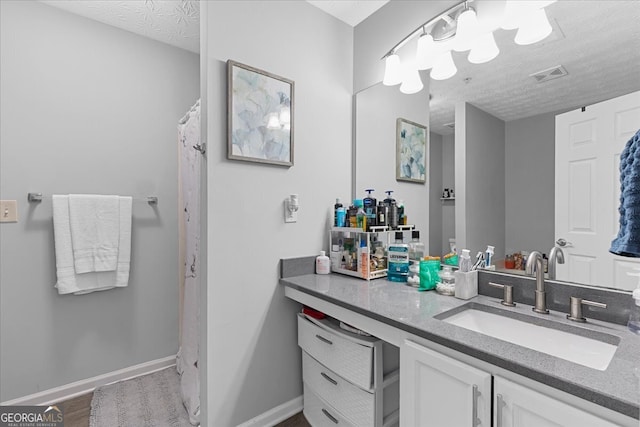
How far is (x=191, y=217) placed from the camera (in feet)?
6.27

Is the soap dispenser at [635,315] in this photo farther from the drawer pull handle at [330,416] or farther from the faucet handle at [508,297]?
the drawer pull handle at [330,416]

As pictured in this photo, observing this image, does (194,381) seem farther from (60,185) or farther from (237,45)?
(237,45)

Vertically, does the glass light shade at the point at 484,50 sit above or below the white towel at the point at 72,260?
above

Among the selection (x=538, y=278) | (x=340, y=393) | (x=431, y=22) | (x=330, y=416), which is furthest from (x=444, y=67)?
(x=330, y=416)

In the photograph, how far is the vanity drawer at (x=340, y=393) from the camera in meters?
1.23

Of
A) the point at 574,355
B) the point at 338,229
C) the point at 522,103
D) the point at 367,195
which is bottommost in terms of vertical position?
the point at 574,355

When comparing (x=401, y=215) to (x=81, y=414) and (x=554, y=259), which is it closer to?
(x=554, y=259)

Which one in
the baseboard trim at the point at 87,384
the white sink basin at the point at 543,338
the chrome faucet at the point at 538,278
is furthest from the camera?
the baseboard trim at the point at 87,384

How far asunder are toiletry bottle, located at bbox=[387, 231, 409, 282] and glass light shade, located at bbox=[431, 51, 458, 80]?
910mm

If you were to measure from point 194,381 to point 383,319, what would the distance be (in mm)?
1309

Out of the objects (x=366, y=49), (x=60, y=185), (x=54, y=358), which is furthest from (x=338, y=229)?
(x=54, y=358)

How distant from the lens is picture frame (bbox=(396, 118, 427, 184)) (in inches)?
65.1

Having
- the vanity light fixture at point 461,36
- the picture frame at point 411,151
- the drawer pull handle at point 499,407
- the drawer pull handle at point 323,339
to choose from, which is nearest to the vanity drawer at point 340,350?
the drawer pull handle at point 323,339

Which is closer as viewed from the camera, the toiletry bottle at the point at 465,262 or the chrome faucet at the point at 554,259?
the chrome faucet at the point at 554,259
